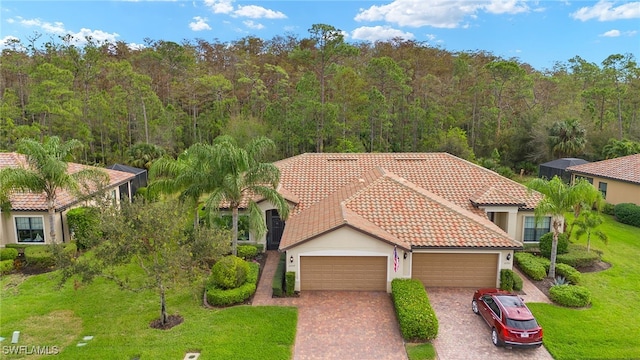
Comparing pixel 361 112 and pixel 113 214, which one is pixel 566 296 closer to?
pixel 113 214

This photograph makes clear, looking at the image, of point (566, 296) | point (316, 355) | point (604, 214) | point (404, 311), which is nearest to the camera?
point (316, 355)

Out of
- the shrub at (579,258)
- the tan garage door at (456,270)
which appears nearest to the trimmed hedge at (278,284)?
the tan garage door at (456,270)

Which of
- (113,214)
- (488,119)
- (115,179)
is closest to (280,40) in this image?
(488,119)

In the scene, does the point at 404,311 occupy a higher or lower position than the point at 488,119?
lower

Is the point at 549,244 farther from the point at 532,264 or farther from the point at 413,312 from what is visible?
the point at 413,312

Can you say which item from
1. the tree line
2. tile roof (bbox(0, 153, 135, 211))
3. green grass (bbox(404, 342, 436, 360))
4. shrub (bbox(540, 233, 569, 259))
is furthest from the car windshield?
the tree line
